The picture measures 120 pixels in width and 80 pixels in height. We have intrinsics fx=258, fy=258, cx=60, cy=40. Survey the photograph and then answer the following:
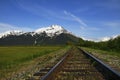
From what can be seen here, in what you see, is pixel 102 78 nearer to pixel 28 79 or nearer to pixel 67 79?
pixel 67 79

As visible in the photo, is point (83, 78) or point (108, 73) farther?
point (108, 73)

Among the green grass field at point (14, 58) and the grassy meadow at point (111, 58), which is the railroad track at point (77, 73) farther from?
the green grass field at point (14, 58)

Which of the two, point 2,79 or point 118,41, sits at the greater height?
point 118,41

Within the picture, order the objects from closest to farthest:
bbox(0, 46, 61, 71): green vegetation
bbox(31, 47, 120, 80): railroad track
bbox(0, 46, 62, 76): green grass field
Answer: bbox(31, 47, 120, 80): railroad track < bbox(0, 46, 62, 76): green grass field < bbox(0, 46, 61, 71): green vegetation

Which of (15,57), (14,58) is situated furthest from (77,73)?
(15,57)

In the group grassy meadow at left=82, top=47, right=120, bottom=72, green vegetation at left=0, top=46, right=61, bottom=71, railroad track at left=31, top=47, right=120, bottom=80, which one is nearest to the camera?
railroad track at left=31, top=47, right=120, bottom=80

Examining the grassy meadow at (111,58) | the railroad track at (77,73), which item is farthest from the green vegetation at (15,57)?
the grassy meadow at (111,58)

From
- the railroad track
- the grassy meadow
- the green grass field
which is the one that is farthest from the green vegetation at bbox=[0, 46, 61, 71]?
the grassy meadow

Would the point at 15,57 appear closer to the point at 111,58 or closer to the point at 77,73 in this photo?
the point at 111,58

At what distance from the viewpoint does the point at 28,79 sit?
310 inches

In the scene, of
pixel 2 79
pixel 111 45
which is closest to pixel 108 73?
pixel 2 79

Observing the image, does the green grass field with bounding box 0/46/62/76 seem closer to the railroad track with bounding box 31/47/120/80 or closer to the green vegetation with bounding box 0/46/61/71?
the green vegetation with bounding box 0/46/61/71

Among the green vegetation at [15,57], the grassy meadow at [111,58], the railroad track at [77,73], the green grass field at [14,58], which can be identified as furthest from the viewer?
the green vegetation at [15,57]

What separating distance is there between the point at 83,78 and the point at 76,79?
305mm
